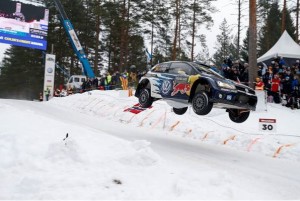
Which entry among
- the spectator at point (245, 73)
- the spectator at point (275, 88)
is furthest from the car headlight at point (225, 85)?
the spectator at point (245, 73)

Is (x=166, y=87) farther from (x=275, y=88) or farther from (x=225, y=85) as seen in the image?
(x=275, y=88)

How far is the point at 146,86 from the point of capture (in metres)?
11.9

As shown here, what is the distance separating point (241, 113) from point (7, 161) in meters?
7.11

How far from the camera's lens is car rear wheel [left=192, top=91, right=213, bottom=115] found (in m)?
9.16

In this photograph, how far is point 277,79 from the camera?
15406 mm

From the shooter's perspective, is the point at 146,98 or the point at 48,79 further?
the point at 48,79

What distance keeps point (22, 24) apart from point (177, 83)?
21458 millimetres

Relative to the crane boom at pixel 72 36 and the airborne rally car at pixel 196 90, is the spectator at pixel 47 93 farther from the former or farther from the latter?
the airborne rally car at pixel 196 90

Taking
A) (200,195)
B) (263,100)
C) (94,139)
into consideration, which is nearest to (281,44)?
(263,100)

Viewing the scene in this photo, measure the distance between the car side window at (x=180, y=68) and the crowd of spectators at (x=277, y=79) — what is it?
16.3ft

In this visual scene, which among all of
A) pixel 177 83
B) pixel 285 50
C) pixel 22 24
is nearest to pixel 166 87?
pixel 177 83

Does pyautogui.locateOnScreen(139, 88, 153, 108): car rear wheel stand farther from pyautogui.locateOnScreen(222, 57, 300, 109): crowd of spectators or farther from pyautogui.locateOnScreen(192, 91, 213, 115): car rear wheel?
pyautogui.locateOnScreen(222, 57, 300, 109): crowd of spectators

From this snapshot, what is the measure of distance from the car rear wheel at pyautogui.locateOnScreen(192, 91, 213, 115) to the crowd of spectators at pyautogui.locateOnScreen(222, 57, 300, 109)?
5812 millimetres

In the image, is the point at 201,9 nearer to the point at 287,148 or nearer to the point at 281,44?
the point at 281,44
